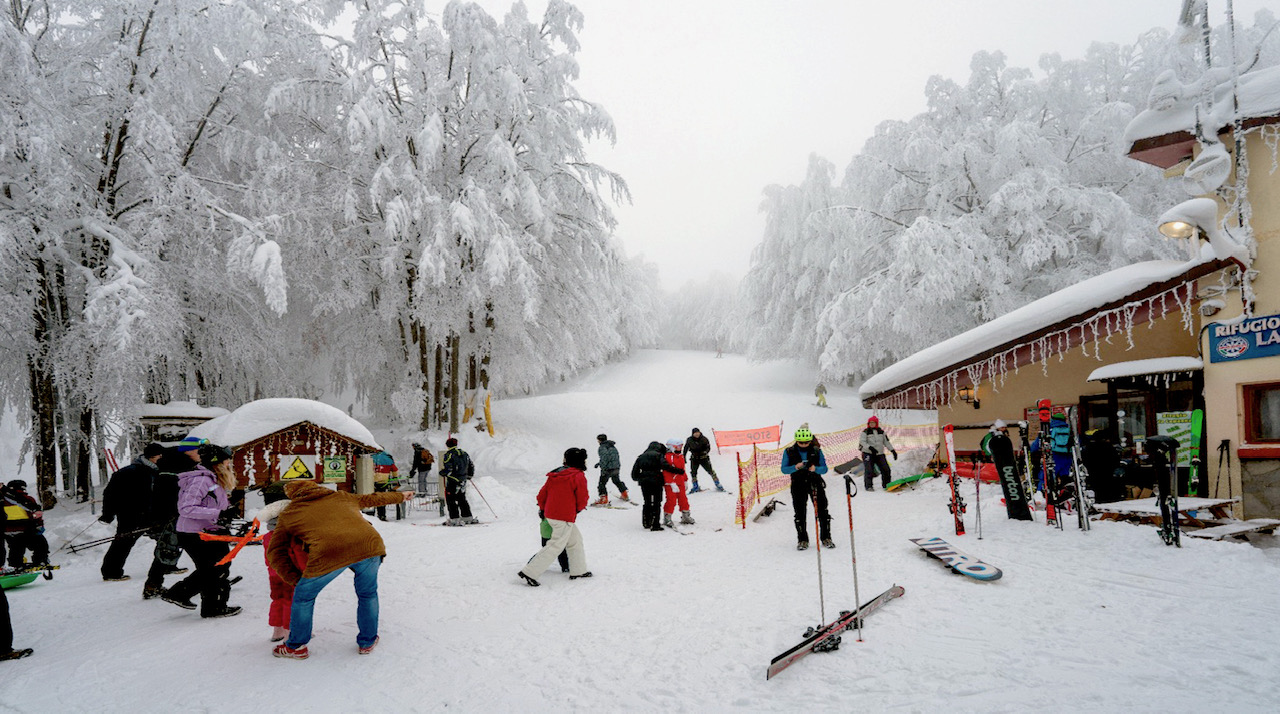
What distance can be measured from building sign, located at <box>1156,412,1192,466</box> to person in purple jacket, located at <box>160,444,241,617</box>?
42.2ft

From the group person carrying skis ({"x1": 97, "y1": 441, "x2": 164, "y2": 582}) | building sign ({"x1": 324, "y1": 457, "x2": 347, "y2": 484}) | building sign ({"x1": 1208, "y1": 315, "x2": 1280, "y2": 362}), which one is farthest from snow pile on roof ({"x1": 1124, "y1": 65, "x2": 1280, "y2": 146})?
building sign ({"x1": 324, "y1": 457, "x2": 347, "y2": 484})

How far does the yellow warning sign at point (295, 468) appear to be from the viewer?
40.1 ft

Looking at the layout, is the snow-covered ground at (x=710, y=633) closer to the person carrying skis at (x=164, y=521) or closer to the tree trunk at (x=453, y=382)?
the person carrying skis at (x=164, y=521)

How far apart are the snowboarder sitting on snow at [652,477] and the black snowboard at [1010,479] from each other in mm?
4847

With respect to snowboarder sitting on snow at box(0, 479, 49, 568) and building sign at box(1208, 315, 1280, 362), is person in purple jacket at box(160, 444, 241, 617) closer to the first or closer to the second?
snowboarder sitting on snow at box(0, 479, 49, 568)

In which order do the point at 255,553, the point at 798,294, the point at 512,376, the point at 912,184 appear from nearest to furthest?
the point at 255,553
the point at 912,184
the point at 512,376
the point at 798,294

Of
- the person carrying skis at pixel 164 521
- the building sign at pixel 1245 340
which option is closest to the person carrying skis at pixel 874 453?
the building sign at pixel 1245 340

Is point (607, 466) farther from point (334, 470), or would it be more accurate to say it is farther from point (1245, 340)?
point (1245, 340)

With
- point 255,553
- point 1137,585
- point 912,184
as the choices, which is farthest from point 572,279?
point 1137,585

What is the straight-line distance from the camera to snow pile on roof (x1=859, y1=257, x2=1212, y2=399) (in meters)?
8.93

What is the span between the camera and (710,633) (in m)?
5.25

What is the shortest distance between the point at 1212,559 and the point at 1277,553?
826mm

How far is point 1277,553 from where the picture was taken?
6598 millimetres

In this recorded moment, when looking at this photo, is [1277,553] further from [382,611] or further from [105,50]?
[105,50]
